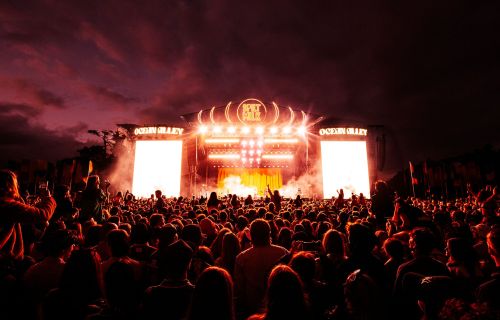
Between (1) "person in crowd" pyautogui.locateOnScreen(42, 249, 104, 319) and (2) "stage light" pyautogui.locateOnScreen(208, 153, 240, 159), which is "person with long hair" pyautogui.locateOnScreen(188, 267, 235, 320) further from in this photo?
(2) "stage light" pyautogui.locateOnScreen(208, 153, 240, 159)

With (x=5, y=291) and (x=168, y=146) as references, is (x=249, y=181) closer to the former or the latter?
(x=168, y=146)

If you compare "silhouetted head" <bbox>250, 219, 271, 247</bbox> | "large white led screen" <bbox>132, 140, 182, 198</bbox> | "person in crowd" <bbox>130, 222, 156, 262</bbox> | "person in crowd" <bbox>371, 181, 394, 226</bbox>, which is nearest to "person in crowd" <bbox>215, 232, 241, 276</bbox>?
"silhouetted head" <bbox>250, 219, 271, 247</bbox>

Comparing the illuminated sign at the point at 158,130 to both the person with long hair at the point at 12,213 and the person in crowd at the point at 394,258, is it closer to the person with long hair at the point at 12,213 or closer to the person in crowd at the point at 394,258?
the person with long hair at the point at 12,213

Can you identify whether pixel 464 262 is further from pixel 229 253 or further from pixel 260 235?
pixel 229 253

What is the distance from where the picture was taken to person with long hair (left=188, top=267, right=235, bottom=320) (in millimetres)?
1927

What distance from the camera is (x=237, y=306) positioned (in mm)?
3656

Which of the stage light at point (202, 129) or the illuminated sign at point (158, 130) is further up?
the illuminated sign at point (158, 130)

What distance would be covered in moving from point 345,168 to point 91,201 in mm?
24028

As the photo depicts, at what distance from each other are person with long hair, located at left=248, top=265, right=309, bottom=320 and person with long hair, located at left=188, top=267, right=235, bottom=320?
0.85 feet

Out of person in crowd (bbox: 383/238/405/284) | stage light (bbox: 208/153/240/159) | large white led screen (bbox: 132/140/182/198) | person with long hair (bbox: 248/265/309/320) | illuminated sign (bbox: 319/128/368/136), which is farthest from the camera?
stage light (bbox: 208/153/240/159)

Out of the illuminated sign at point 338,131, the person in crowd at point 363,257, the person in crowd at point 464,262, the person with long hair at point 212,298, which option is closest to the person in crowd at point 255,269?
the person in crowd at point 363,257

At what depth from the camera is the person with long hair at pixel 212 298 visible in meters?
1.93

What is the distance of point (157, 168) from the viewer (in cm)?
2747

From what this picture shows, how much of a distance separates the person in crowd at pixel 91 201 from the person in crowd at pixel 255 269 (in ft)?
14.3
